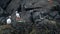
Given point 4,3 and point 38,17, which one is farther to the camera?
point 4,3

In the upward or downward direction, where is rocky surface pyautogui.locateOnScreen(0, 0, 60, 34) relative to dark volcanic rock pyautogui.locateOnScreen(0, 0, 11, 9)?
downward

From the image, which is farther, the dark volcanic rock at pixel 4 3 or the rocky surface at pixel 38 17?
the dark volcanic rock at pixel 4 3

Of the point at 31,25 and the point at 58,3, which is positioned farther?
the point at 58,3

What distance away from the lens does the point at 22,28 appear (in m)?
16.9

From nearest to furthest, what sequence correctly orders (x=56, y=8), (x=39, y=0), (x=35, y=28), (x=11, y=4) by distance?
(x=35, y=28) → (x=56, y=8) → (x=39, y=0) → (x=11, y=4)

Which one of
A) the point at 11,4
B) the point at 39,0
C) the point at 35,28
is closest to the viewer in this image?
the point at 35,28

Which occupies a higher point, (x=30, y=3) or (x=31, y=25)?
(x=30, y=3)

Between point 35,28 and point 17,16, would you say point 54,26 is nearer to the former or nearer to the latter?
point 35,28

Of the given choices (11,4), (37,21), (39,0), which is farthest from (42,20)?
(11,4)

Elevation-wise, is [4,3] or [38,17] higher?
[4,3]

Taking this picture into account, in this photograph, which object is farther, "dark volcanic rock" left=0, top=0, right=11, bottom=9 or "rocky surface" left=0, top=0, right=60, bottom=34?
"dark volcanic rock" left=0, top=0, right=11, bottom=9

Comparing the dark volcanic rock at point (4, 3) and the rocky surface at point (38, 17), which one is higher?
the dark volcanic rock at point (4, 3)

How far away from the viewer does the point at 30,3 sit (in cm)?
1984

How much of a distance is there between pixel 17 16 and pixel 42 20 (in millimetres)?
2415
